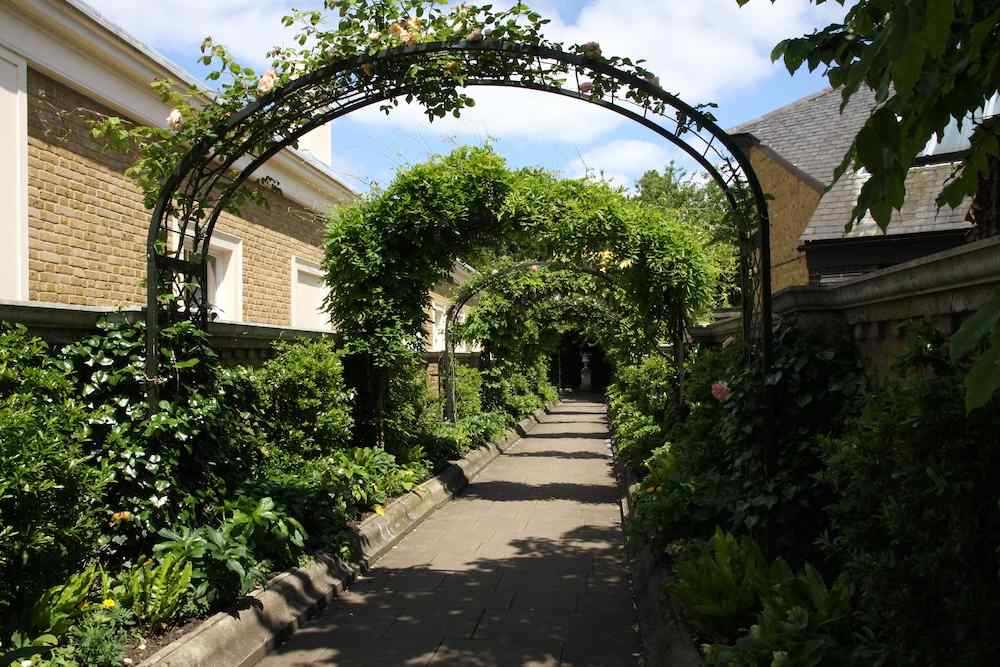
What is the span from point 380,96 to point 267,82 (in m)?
0.83

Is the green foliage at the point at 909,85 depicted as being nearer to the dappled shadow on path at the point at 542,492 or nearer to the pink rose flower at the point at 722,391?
the pink rose flower at the point at 722,391

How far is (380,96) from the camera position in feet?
20.2

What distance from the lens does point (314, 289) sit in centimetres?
1397

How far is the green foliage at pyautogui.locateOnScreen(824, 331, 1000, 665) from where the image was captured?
261 cm

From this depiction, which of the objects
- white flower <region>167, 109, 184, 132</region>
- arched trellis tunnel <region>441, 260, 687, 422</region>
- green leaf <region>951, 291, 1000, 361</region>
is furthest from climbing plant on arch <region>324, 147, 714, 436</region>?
green leaf <region>951, 291, 1000, 361</region>

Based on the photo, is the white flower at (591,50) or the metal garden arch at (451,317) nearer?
the white flower at (591,50)

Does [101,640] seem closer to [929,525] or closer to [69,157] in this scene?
[929,525]

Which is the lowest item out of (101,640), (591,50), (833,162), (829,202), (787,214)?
(101,640)

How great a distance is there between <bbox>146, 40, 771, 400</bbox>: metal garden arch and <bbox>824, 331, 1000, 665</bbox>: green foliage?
239cm

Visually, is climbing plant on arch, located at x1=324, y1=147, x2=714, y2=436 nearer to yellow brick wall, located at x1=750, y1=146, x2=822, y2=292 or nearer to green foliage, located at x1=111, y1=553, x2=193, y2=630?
yellow brick wall, located at x1=750, y1=146, x2=822, y2=292

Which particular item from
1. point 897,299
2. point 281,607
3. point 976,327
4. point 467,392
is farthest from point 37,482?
point 467,392

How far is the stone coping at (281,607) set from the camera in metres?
4.20

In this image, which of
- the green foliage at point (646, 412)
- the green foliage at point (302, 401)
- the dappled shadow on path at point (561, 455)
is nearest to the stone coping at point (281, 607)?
the green foliage at point (302, 401)

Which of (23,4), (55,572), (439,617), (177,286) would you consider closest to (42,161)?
(23,4)
